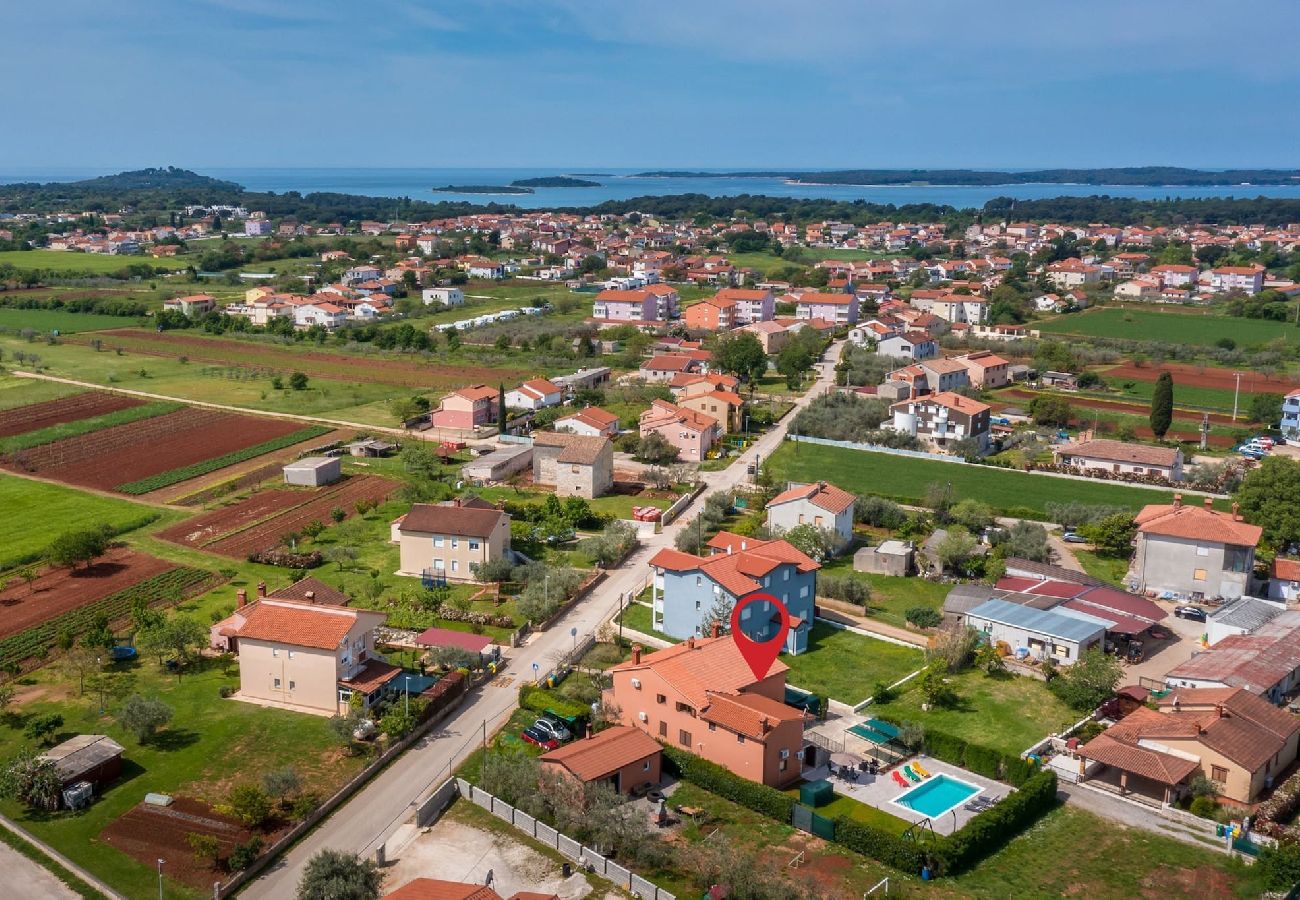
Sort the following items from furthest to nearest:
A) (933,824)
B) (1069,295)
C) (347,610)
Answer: (1069,295) < (347,610) < (933,824)

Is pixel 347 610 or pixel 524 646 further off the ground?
pixel 347 610

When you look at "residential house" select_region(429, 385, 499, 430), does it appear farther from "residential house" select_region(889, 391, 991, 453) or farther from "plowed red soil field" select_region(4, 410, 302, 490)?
"residential house" select_region(889, 391, 991, 453)

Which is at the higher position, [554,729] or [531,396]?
[531,396]

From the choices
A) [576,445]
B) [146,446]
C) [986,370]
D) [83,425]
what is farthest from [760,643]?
[986,370]

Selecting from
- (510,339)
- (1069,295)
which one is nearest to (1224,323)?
(1069,295)

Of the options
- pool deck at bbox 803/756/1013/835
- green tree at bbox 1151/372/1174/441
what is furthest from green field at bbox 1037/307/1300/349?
pool deck at bbox 803/756/1013/835

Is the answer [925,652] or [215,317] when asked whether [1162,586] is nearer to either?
[925,652]

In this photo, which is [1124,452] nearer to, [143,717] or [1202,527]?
[1202,527]

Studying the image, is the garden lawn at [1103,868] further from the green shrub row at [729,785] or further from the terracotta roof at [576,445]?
the terracotta roof at [576,445]
